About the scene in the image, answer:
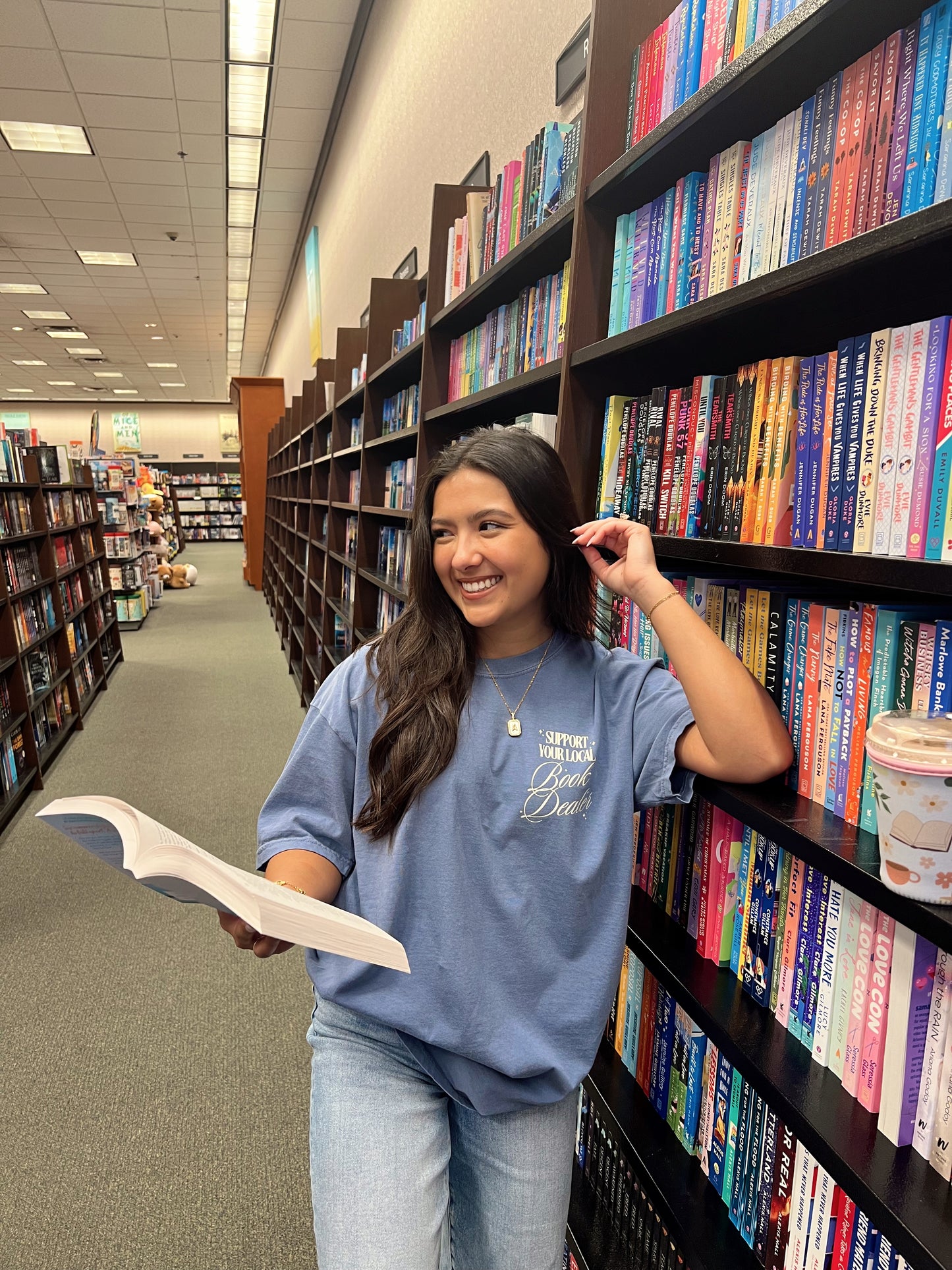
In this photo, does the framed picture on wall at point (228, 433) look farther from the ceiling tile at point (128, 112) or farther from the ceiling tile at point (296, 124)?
the ceiling tile at point (128, 112)

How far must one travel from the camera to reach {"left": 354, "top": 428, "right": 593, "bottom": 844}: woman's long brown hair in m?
1.19

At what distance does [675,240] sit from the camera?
1.24 m

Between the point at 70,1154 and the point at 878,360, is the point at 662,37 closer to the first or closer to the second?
the point at 878,360

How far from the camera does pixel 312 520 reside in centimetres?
596

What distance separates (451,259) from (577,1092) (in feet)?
6.72

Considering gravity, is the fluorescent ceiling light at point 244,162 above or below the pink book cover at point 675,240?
above

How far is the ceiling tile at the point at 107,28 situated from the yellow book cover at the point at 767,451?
17.8 ft

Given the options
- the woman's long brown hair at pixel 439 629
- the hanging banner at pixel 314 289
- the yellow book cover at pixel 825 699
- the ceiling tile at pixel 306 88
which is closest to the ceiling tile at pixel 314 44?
the ceiling tile at pixel 306 88

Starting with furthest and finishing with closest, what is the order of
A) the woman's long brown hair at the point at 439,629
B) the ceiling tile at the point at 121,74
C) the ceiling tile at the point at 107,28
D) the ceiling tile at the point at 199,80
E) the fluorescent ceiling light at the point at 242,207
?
the fluorescent ceiling light at the point at 242,207 → the ceiling tile at the point at 199,80 → the ceiling tile at the point at 121,74 → the ceiling tile at the point at 107,28 → the woman's long brown hair at the point at 439,629

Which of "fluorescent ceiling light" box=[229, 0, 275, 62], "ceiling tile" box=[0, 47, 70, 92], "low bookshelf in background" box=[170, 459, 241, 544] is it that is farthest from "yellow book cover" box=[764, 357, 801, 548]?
"low bookshelf in background" box=[170, 459, 241, 544]

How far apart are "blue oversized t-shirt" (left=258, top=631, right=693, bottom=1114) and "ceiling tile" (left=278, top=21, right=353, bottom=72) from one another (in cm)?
560

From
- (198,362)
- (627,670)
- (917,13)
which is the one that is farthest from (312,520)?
(198,362)

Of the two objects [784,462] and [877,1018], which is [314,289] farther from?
[877,1018]

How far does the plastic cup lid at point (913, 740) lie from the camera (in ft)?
2.35
